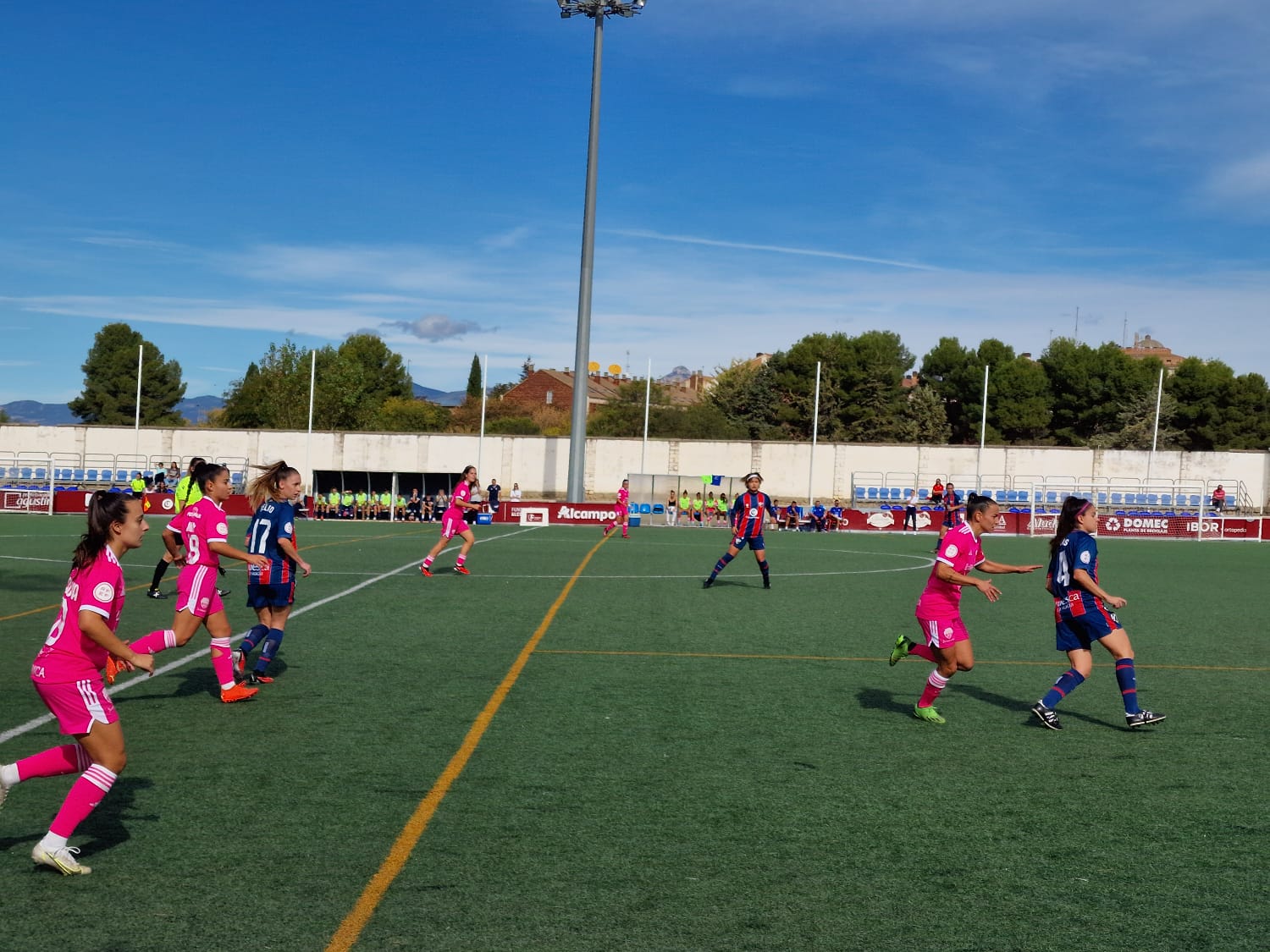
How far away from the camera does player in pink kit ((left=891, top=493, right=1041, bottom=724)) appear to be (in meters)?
8.68

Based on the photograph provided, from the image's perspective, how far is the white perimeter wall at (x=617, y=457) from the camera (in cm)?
5988

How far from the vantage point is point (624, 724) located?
8.64 meters

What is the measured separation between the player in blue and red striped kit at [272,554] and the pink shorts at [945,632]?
522 cm

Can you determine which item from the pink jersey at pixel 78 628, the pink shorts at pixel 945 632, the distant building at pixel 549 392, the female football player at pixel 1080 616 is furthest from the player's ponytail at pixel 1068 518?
the distant building at pixel 549 392

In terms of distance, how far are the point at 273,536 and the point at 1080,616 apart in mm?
6697

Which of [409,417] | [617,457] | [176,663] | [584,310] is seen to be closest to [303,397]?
[409,417]

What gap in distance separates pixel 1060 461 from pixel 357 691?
56213 millimetres

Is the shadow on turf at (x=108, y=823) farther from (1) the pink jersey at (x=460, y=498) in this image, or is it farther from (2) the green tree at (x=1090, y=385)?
(2) the green tree at (x=1090, y=385)

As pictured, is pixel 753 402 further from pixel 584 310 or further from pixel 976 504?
pixel 976 504

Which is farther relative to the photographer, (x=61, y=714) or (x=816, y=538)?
(x=816, y=538)

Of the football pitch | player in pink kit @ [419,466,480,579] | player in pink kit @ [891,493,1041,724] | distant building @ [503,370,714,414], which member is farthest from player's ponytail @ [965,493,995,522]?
distant building @ [503,370,714,414]

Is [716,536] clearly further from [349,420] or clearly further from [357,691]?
[349,420]

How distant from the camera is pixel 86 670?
5.42 metres

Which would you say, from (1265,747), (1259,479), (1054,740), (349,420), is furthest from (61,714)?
(349,420)
